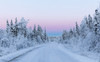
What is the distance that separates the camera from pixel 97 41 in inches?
1368

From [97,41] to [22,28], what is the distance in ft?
121

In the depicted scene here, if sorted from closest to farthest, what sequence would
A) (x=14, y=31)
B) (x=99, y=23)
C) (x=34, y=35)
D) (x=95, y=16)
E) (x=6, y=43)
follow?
(x=99, y=23) < (x=95, y=16) < (x=6, y=43) < (x=14, y=31) < (x=34, y=35)

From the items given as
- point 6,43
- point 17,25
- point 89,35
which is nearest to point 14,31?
point 17,25

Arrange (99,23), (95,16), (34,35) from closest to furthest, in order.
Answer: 1. (99,23)
2. (95,16)
3. (34,35)

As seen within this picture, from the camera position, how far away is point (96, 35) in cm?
3584

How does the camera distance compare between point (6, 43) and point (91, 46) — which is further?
point (6, 43)

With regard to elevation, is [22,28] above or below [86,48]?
above

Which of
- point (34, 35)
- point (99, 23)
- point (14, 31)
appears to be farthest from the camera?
point (34, 35)

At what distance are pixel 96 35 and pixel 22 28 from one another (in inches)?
1413

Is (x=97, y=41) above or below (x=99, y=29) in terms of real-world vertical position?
below

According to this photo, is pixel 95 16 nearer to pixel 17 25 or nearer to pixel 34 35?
pixel 17 25

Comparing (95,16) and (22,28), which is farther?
(22,28)

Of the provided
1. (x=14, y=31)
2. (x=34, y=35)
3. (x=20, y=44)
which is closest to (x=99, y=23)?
(x=20, y=44)

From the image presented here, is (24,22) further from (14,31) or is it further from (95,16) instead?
(95,16)
